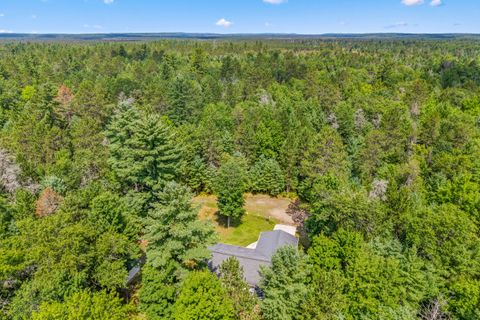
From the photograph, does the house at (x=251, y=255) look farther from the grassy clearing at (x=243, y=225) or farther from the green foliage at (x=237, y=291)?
A: the grassy clearing at (x=243, y=225)

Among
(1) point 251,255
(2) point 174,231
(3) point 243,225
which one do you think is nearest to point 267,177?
(3) point 243,225

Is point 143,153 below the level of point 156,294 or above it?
above

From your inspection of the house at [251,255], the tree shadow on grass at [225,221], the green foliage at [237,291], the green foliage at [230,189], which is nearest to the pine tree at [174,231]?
the green foliage at [237,291]

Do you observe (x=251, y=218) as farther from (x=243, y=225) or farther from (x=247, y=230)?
(x=247, y=230)

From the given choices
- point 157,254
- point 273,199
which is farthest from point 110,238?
point 273,199

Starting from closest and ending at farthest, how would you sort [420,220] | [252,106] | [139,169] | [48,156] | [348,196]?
[420,220] < [348,196] < [139,169] < [48,156] < [252,106]

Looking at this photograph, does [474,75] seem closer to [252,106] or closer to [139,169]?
[252,106]

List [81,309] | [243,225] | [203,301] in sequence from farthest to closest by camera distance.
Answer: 1. [243,225]
2. [203,301]
3. [81,309]
